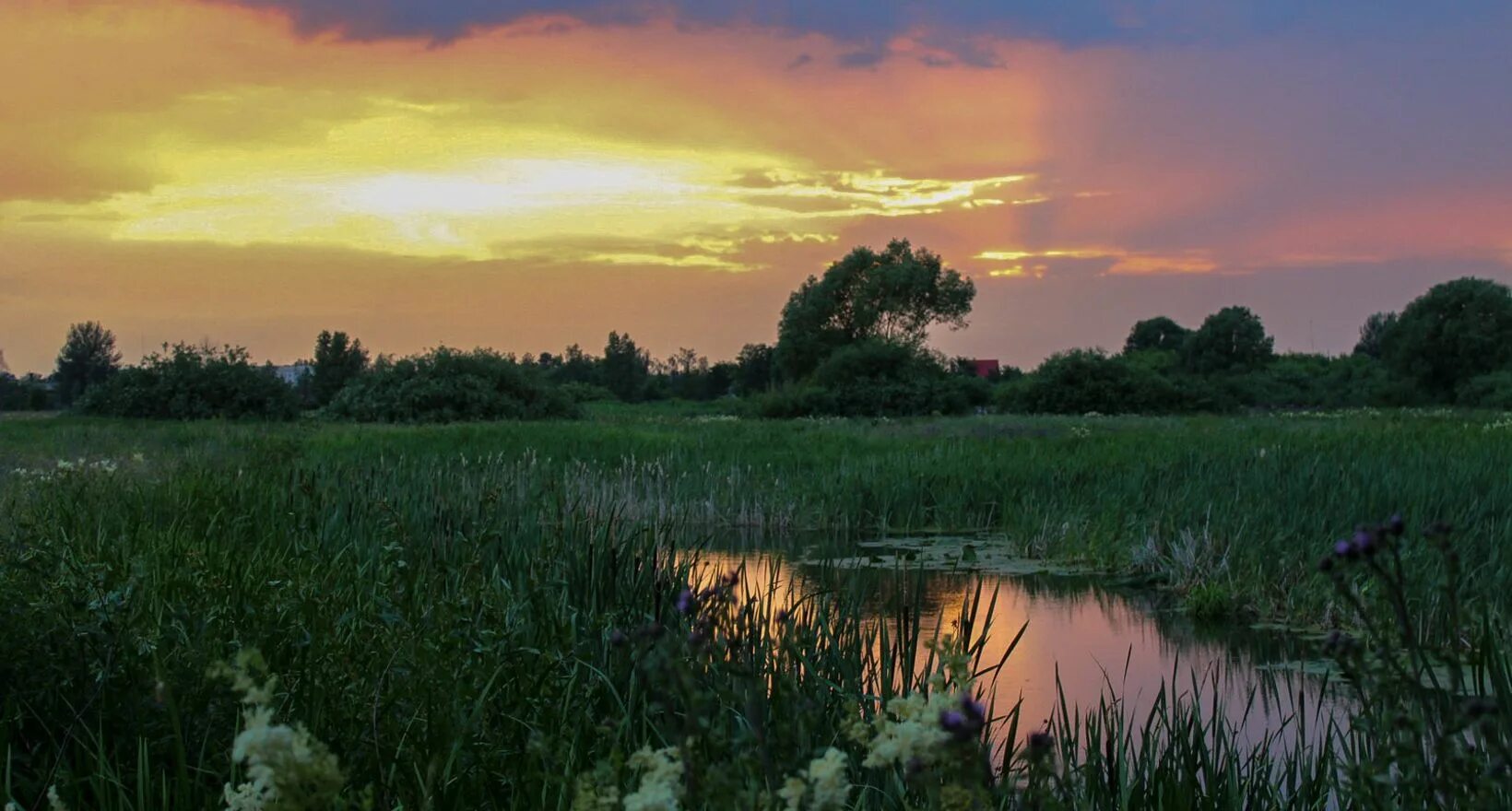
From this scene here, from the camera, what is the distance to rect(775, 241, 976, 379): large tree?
5597cm

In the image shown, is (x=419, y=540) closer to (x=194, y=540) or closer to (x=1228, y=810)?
(x=194, y=540)

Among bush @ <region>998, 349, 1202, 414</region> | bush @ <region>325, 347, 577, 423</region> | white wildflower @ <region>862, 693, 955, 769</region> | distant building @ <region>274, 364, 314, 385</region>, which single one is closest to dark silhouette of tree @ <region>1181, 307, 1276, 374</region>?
bush @ <region>998, 349, 1202, 414</region>

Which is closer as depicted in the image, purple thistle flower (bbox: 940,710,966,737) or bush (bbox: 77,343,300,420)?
purple thistle flower (bbox: 940,710,966,737)

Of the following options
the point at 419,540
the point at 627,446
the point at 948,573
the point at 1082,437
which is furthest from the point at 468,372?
the point at 419,540

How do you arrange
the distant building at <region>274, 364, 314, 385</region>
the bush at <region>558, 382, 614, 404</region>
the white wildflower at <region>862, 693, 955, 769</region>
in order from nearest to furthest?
the white wildflower at <region>862, 693, 955, 769</region>
the distant building at <region>274, 364, 314, 385</region>
the bush at <region>558, 382, 614, 404</region>

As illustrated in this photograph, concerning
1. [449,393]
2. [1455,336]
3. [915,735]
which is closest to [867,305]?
[1455,336]

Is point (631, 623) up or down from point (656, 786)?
down

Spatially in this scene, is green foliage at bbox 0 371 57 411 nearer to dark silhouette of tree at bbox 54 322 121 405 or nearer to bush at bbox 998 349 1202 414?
dark silhouette of tree at bbox 54 322 121 405

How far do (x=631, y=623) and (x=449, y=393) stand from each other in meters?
25.0

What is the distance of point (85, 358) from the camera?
64.8 m

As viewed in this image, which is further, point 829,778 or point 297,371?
point 297,371

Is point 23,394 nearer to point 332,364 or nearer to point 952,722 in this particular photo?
→ point 332,364

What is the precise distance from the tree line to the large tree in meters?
0.09

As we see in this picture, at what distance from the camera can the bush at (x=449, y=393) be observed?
29203mm
